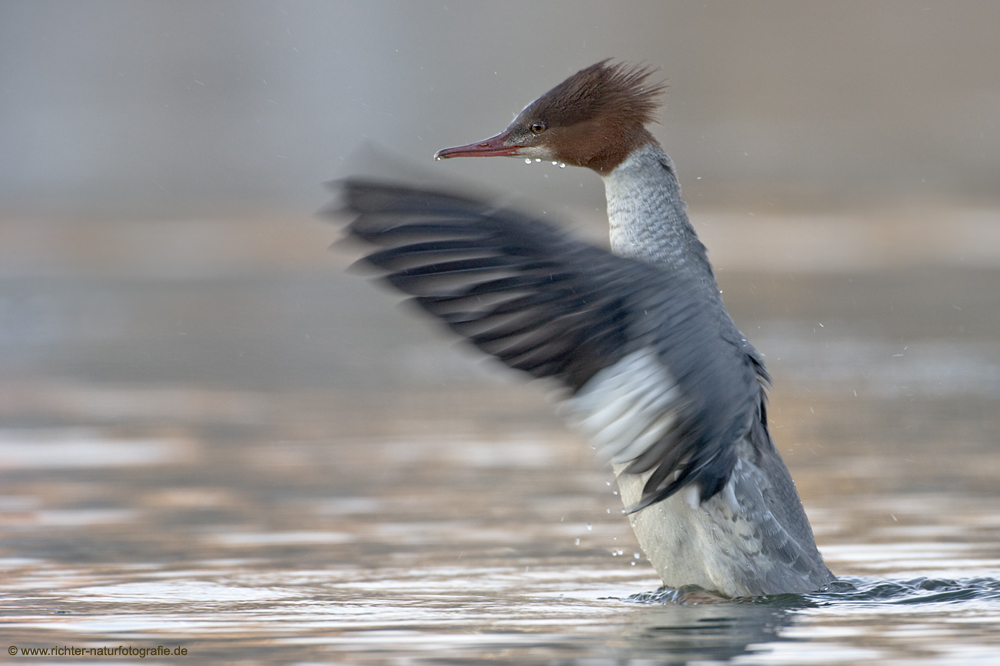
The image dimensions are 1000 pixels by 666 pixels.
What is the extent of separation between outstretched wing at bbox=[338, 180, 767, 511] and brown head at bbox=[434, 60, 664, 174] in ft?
3.34

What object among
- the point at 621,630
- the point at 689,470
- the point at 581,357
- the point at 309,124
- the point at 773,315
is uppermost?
the point at 309,124

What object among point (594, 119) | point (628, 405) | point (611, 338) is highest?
point (594, 119)

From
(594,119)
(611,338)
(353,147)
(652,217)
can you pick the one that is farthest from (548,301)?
(353,147)

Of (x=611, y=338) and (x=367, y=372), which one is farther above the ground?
(x=367, y=372)

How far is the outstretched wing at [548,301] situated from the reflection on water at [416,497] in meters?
0.67

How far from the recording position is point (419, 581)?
5410 millimetres

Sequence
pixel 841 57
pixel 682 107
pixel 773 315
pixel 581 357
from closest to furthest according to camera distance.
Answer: pixel 581 357, pixel 773 315, pixel 682 107, pixel 841 57

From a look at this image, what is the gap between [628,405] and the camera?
4.49 meters

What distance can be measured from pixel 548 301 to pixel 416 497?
2.54 m

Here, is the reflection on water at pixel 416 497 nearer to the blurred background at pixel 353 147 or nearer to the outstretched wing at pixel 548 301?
the blurred background at pixel 353 147

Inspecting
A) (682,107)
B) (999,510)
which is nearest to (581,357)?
(999,510)

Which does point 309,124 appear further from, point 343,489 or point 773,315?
point 343,489

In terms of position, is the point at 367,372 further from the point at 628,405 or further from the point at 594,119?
the point at 628,405

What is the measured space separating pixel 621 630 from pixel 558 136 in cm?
181
